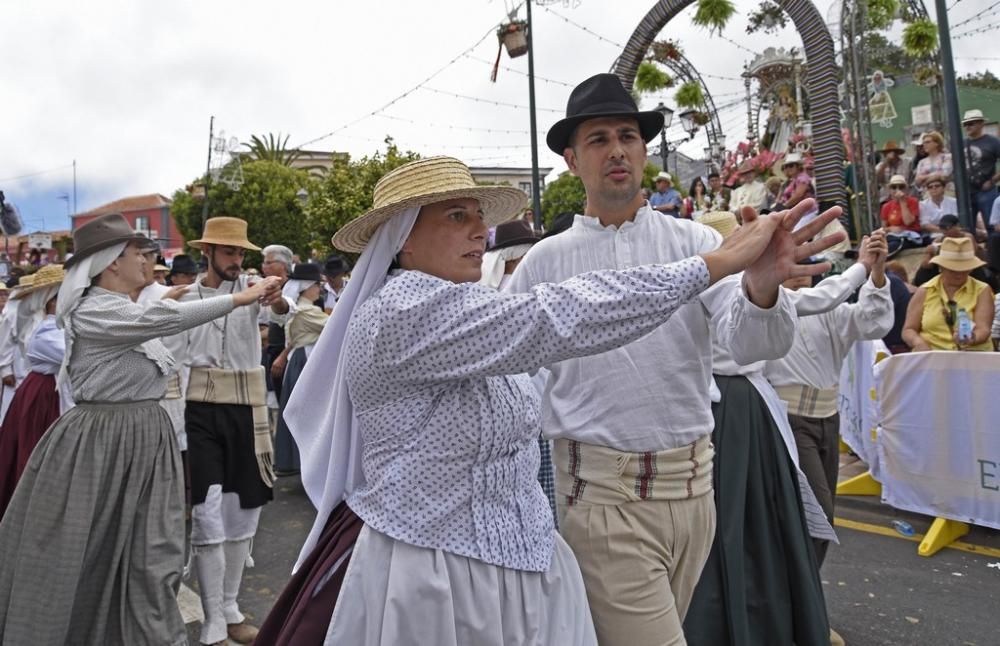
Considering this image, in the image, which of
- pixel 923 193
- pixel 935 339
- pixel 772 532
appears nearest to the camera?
pixel 772 532

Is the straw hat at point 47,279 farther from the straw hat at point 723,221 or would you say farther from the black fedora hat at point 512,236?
the straw hat at point 723,221

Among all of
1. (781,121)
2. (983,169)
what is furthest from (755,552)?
(781,121)

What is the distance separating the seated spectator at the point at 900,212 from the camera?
392 inches

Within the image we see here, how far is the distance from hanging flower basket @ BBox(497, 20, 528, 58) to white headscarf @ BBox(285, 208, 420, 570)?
12149 mm

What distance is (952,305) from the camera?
5945 millimetres

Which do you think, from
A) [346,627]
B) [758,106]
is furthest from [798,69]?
[346,627]

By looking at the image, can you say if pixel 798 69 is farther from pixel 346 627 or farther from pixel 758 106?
pixel 346 627

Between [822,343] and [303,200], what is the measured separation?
1275 inches

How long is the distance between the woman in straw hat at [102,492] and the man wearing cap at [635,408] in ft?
5.98

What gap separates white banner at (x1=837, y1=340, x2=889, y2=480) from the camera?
6.23 metres

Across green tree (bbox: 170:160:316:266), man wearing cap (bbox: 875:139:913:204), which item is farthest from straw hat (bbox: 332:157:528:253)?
green tree (bbox: 170:160:316:266)

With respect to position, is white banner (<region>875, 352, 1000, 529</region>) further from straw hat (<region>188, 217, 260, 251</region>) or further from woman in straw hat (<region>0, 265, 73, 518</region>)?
woman in straw hat (<region>0, 265, 73, 518</region>)

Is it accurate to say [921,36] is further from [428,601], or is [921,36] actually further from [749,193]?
[428,601]

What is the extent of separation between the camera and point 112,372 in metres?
3.56
